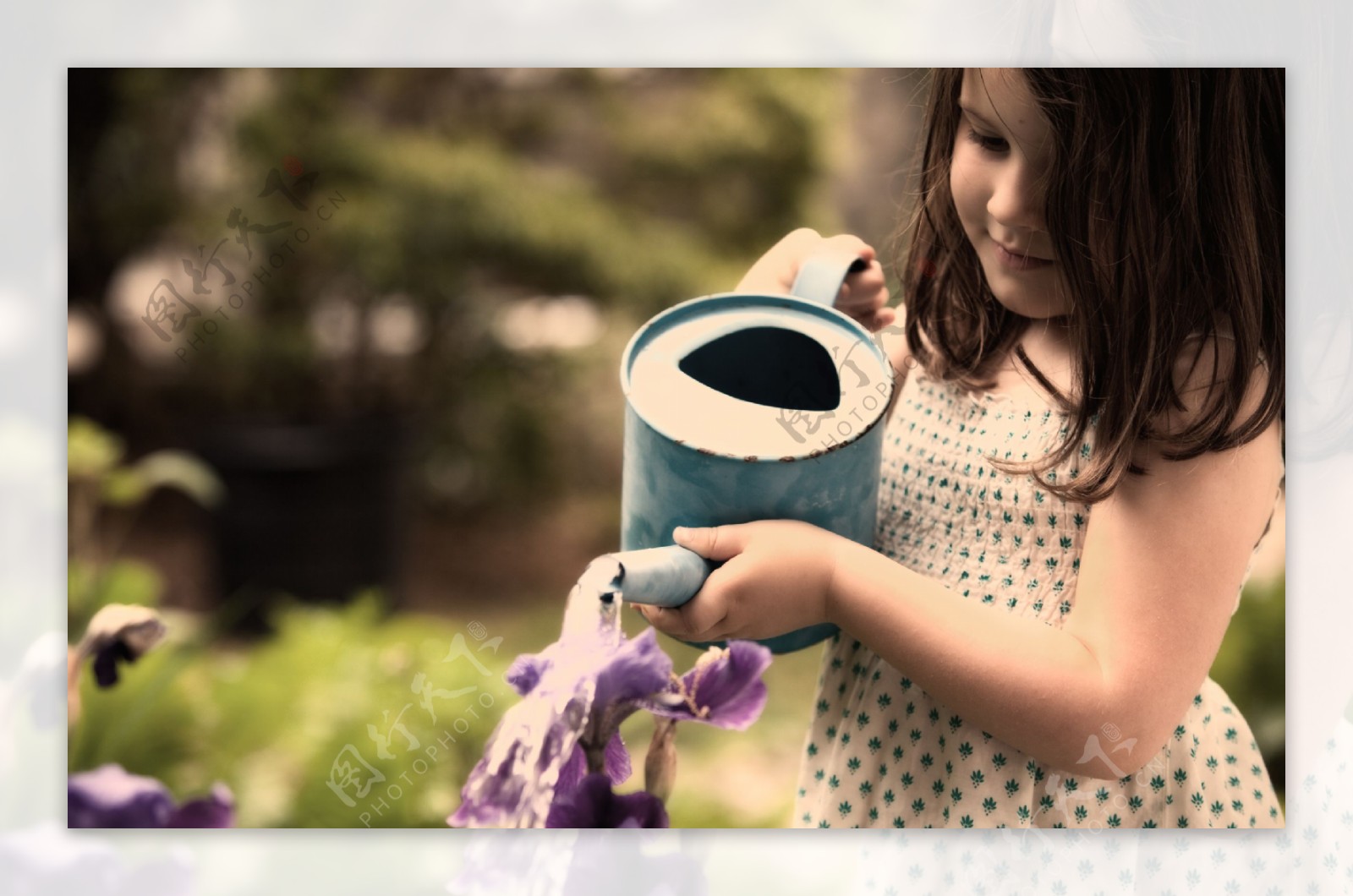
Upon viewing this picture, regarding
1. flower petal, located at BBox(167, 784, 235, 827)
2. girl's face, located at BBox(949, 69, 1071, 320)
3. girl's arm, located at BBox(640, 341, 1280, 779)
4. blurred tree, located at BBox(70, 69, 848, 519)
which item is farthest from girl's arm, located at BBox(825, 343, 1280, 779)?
flower petal, located at BBox(167, 784, 235, 827)

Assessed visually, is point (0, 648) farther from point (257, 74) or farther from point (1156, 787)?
point (1156, 787)

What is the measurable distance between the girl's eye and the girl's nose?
13 millimetres

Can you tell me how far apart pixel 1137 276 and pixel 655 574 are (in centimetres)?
30

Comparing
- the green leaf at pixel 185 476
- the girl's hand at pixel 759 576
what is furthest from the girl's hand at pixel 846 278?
the green leaf at pixel 185 476

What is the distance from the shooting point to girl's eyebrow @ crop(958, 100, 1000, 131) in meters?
0.68

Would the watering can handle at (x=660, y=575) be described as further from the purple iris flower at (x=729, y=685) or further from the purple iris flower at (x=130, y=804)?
the purple iris flower at (x=130, y=804)

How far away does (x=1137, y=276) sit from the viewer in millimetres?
656

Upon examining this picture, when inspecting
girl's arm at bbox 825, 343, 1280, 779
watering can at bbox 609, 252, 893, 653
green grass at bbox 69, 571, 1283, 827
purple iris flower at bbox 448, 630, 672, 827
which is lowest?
green grass at bbox 69, 571, 1283, 827

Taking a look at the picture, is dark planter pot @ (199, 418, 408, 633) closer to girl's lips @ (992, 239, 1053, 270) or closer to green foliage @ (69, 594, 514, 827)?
green foliage @ (69, 594, 514, 827)

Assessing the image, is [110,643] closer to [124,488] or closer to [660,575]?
[124,488]

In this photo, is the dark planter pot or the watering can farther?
the dark planter pot

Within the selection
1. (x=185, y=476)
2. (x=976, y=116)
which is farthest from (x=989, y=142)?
(x=185, y=476)

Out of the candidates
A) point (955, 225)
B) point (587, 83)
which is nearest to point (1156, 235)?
point (955, 225)

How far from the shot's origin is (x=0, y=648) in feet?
2.59
